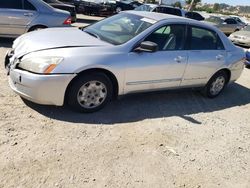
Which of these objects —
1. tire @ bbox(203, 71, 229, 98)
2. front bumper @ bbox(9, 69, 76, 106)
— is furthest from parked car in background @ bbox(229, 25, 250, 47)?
front bumper @ bbox(9, 69, 76, 106)

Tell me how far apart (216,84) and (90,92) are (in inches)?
121

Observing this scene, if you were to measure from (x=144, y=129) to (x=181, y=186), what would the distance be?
123 centimetres

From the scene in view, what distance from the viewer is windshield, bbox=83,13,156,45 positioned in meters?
4.79

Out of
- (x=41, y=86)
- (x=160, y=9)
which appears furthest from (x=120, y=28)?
(x=160, y=9)

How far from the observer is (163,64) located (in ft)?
16.1

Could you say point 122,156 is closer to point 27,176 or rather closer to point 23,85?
point 27,176

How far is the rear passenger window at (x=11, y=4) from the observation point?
7.62m

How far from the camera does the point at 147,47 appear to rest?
4.53 meters

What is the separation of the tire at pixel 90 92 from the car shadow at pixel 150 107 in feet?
0.42

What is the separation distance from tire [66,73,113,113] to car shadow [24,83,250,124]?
0.42 feet

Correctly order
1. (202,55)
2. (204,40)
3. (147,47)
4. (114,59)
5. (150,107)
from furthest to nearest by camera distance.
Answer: (204,40), (202,55), (150,107), (147,47), (114,59)

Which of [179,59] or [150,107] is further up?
[179,59]

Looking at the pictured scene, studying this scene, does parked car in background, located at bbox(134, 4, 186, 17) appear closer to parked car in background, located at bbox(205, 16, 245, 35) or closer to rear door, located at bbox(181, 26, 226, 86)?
parked car in background, located at bbox(205, 16, 245, 35)

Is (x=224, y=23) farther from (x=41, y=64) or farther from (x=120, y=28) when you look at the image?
(x=41, y=64)
